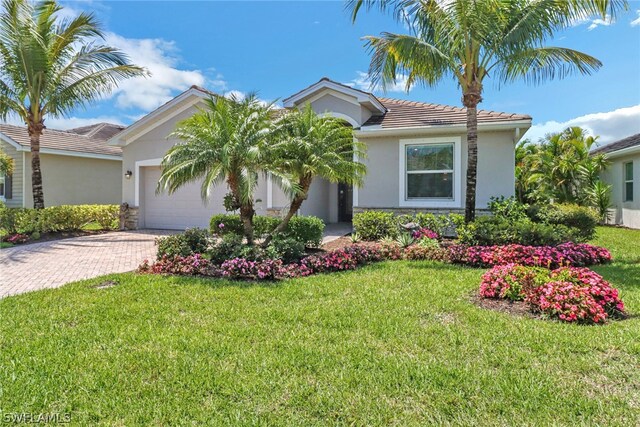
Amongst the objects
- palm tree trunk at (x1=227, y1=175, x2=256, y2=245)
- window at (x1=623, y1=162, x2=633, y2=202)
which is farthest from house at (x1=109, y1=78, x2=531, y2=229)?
window at (x1=623, y1=162, x2=633, y2=202)

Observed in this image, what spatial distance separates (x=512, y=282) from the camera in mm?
6012

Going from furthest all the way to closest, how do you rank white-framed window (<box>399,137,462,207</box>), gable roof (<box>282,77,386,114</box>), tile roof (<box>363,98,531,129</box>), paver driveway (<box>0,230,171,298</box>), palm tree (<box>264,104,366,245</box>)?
gable roof (<box>282,77,386,114</box>) → white-framed window (<box>399,137,462,207</box>) → tile roof (<box>363,98,531,129</box>) → palm tree (<box>264,104,366,245</box>) → paver driveway (<box>0,230,171,298</box>)

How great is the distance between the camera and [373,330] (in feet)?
15.5

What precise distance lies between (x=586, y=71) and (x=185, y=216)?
15.3 m

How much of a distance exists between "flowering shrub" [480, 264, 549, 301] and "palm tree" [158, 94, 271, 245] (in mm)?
Answer: 4842

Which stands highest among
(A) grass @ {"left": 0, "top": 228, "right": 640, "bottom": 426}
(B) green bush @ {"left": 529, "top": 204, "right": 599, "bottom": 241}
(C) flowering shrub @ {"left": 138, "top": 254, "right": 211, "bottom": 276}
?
(B) green bush @ {"left": 529, "top": 204, "right": 599, "bottom": 241}

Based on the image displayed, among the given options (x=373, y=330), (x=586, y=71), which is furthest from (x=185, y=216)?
(x=586, y=71)

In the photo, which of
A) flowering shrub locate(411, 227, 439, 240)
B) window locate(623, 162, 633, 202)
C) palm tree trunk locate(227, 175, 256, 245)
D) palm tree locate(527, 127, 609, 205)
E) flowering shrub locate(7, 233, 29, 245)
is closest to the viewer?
palm tree trunk locate(227, 175, 256, 245)

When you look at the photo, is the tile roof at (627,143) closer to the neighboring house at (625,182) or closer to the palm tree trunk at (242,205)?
the neighboring house at (625,182)

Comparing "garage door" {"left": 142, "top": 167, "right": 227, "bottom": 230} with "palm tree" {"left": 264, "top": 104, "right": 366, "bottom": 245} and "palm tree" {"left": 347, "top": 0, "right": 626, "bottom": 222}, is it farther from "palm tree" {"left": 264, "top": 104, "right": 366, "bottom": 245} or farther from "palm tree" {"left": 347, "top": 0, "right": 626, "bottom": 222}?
"palm tree" {"left": 347, "top": 0, "right": 626, "bottom": 222}

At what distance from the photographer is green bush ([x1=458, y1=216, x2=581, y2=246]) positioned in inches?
386

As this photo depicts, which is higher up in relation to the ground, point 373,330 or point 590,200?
point 590,200

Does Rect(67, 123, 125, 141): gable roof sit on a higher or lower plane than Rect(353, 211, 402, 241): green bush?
higher

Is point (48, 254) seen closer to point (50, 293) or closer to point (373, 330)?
point (50, 293)
